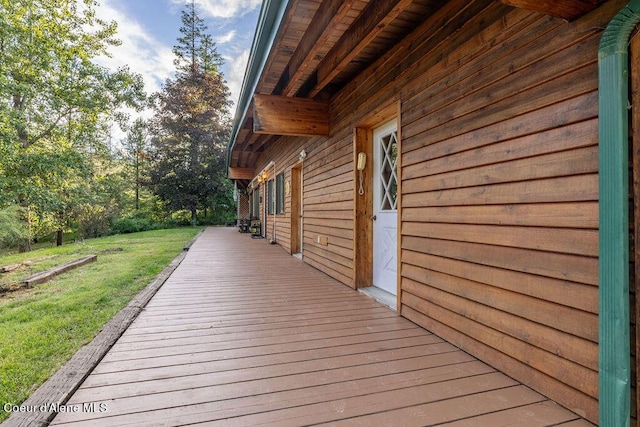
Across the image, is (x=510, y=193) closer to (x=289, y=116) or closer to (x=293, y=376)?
(x=293, y=376)

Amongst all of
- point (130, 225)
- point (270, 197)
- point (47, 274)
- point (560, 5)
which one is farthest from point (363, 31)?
point (130, 225)

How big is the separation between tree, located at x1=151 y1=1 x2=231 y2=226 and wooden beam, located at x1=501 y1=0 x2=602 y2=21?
18.3 meters

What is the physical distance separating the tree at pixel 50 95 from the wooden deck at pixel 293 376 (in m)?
9.96

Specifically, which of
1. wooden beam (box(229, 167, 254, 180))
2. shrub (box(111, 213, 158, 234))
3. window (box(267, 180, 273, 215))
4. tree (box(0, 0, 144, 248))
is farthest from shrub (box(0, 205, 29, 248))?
window (box(267, 180, 273, 215))

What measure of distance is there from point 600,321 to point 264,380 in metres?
1.54

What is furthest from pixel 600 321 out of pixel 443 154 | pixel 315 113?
pixel 315 113

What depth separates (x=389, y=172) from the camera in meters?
3.31

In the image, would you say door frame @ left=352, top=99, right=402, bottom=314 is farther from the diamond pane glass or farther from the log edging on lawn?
the log edging on lawn

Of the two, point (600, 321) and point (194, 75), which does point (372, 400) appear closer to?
point (600, 321)

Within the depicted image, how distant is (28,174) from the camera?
32.3 ft

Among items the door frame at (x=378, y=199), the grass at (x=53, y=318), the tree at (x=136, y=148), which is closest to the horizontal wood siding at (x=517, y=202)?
the door frame at (x=378, y=199)

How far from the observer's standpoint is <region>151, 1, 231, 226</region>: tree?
59.0ft

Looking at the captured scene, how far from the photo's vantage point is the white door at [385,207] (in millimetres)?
3203

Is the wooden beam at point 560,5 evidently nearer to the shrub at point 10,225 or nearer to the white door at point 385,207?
the white door at point 385,207
